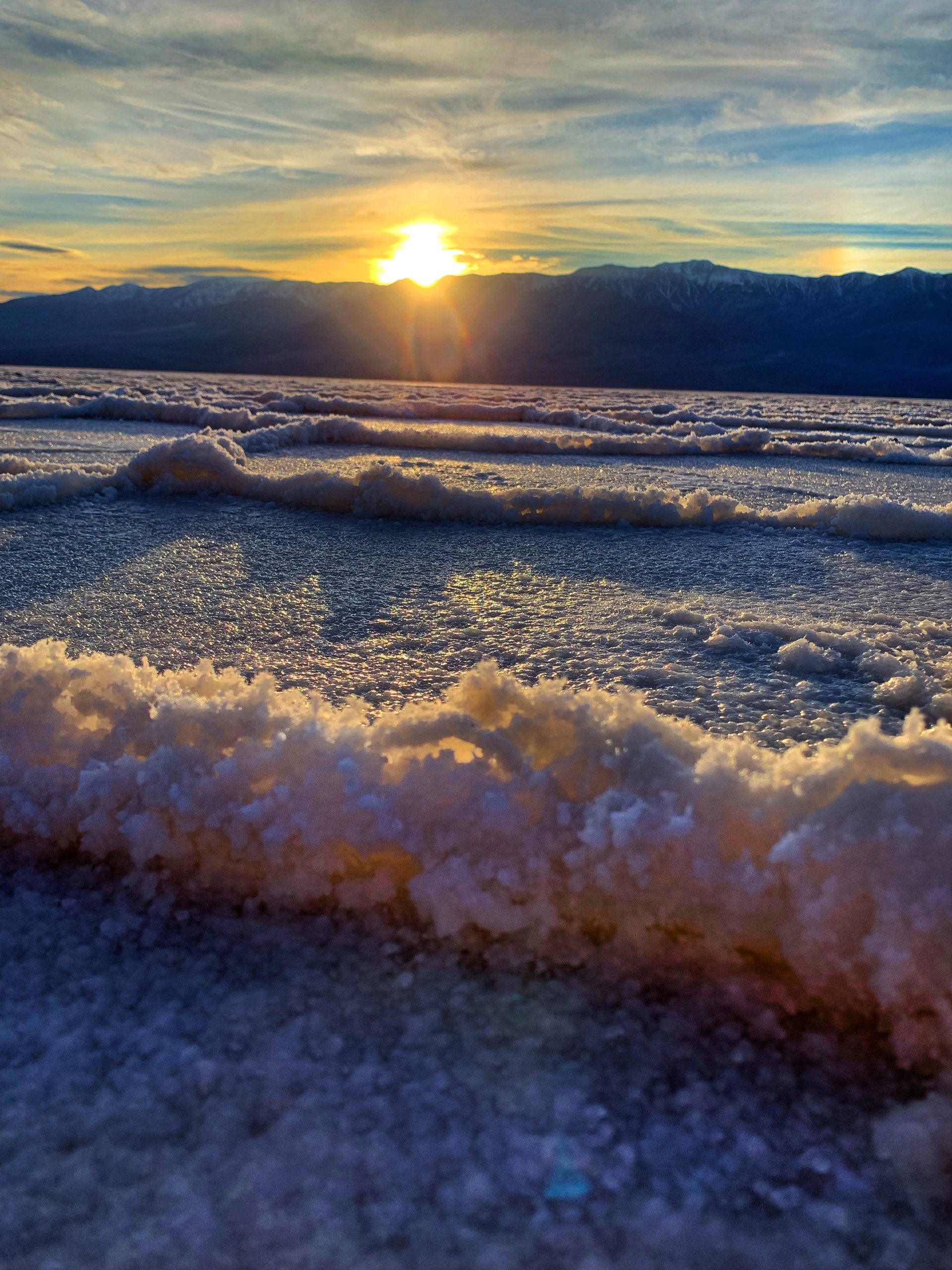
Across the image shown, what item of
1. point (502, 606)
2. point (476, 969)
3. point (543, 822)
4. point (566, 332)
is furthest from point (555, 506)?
point (566, 332)

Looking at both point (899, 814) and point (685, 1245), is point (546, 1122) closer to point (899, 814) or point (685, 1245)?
point (685, 1245)

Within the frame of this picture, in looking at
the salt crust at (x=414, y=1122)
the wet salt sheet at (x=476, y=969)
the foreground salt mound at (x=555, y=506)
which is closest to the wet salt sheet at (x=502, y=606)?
the wet salt sheet at (x=476, y=969)

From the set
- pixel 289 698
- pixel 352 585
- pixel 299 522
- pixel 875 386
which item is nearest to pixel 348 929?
pixel 289 698

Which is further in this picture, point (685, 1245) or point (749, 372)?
point (749, 372)

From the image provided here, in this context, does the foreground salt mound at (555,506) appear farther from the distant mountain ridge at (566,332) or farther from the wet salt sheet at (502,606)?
the distant mountain ridge at (566,332)

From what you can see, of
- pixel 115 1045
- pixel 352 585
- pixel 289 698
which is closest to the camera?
pixel 115 1045

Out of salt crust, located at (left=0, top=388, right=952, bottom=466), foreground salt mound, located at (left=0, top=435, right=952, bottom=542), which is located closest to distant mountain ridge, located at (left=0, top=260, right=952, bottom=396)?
salt crust, located at (left=0, top=388, right=952, bottom=466)
